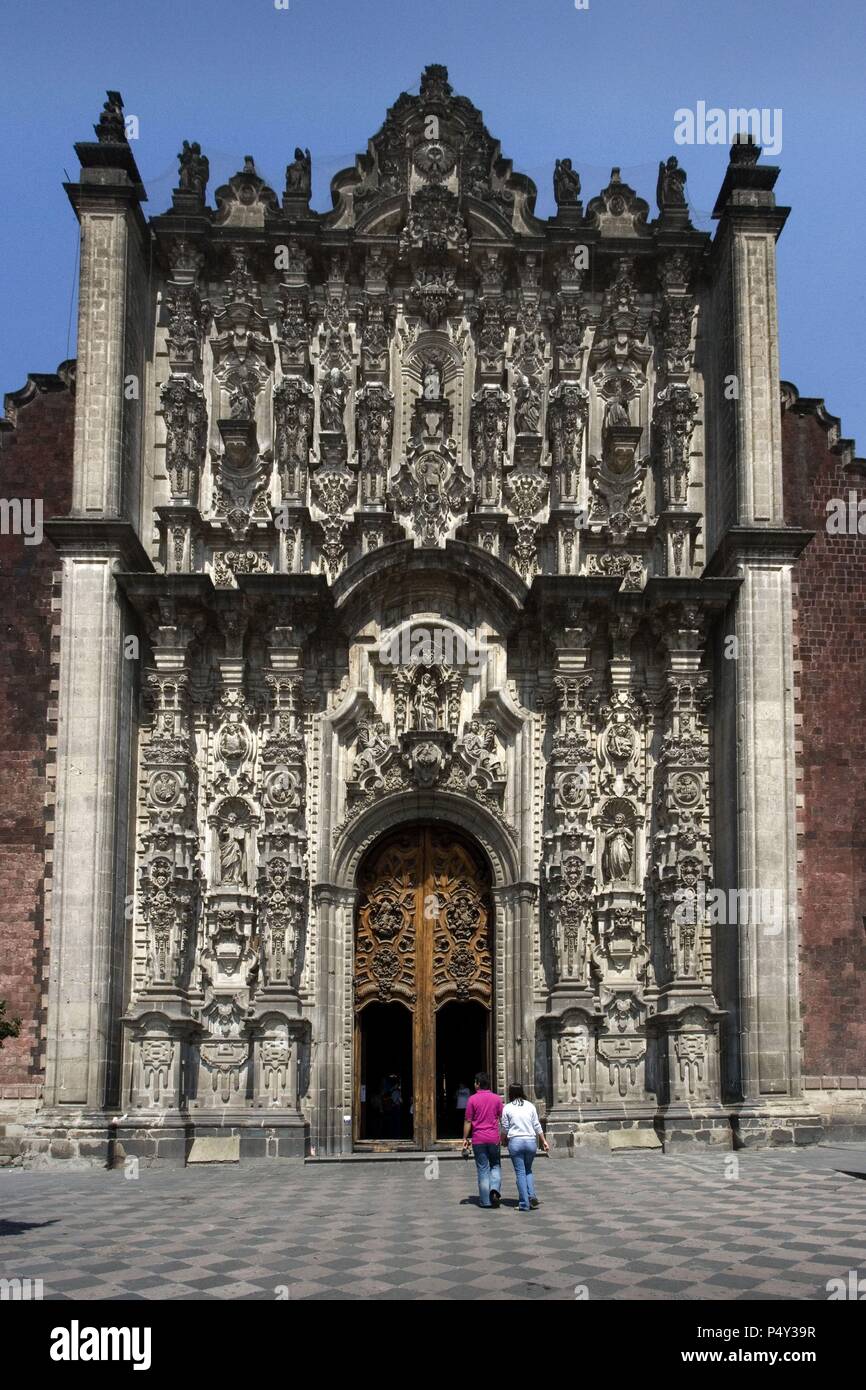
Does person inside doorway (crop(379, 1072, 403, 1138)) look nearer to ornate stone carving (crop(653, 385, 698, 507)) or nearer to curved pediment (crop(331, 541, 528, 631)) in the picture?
curved pediment (crop(331, 541, 528, 631))

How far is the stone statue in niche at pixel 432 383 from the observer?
23.8m

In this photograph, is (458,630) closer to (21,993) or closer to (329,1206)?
(21,993)

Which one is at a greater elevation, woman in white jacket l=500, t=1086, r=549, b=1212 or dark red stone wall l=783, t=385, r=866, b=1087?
dark red stone wall l=783, t=385, r=866, b=1087

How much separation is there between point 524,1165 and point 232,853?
8429 millimetres

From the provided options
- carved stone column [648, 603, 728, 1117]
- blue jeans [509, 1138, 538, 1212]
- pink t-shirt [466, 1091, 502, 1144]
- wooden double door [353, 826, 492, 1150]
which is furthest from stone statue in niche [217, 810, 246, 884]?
blue jeans [509, 1138, 538, 1212]

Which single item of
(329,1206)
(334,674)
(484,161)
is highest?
(484,161)

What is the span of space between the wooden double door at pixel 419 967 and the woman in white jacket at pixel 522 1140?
6625mm

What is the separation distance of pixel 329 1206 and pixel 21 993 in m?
8.70

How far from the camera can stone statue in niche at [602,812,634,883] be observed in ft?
73.1

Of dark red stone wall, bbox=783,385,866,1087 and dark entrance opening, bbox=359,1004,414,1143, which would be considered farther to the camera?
dark red stone wall, bbox=783,385,866,1087

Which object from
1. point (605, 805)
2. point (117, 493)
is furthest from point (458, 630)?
point (117, 493)

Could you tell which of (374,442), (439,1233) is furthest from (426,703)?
(439,1233)

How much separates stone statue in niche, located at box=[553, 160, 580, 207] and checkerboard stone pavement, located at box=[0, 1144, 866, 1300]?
1479 cm

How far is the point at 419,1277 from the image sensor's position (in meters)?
10.8
